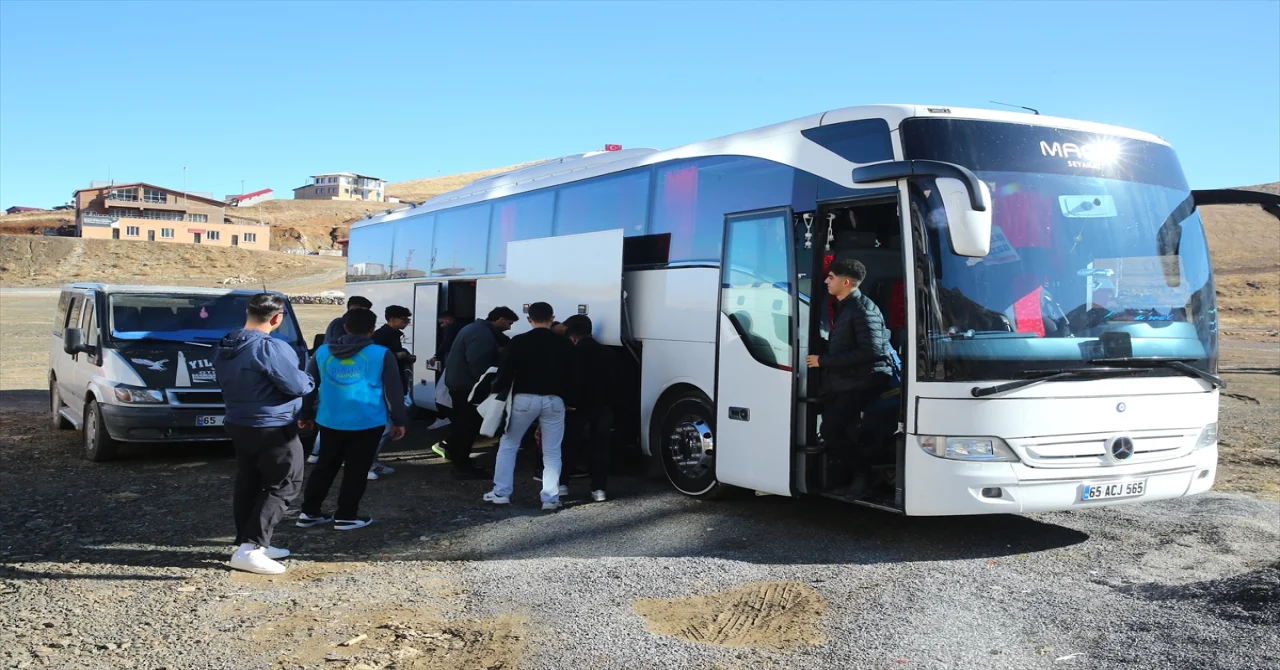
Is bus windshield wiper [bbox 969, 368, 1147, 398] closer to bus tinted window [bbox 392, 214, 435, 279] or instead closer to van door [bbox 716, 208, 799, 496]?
van door [bbox 716, 208, 799, 496]

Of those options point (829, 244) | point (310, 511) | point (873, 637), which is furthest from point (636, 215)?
point (873, 637)

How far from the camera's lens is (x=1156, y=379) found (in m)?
6.91

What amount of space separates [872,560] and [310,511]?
4257 millimetres

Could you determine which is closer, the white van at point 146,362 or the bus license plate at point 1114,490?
the bus license plate at point 1114,490

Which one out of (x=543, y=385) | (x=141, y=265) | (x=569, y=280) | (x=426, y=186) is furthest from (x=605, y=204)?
(x=426, y=186)

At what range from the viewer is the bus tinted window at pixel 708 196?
8148 mm

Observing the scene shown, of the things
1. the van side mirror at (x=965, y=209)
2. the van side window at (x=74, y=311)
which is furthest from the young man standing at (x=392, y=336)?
the van side mirror at (x=965, y=209)

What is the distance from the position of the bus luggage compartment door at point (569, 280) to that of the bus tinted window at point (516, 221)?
0.13 meters

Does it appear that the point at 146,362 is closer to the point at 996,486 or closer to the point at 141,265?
the point at 996,486

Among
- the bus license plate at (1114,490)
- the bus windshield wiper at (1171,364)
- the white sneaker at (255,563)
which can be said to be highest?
the bus windshield wiper at (1171,364)

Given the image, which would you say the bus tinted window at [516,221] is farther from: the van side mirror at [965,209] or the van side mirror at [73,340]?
the van side mirror at [965,209]

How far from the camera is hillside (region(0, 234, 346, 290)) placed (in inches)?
2781

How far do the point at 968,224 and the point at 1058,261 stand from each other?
3.59 ft

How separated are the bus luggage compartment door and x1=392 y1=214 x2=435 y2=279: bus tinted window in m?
2.49
